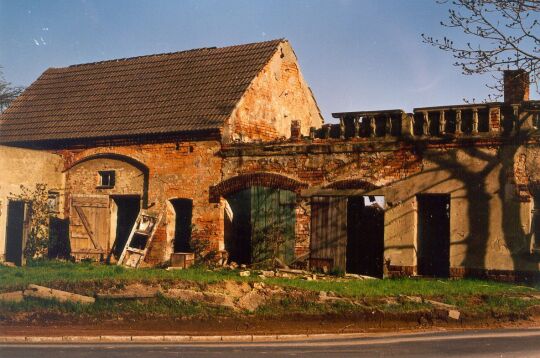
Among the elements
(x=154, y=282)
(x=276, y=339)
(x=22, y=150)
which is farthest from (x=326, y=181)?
(x=22, y=150)

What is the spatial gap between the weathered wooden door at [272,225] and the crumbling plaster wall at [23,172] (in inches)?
326

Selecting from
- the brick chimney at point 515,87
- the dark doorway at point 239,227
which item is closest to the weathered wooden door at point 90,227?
the dark doorway at point 239,227

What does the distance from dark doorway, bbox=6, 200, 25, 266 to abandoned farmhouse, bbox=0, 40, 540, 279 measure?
2.9 inches

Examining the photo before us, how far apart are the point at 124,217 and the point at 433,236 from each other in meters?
11.4

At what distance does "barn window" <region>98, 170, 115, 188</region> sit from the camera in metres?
22.8

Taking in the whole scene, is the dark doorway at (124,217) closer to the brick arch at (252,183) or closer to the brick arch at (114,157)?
the brick arch at (114,157)

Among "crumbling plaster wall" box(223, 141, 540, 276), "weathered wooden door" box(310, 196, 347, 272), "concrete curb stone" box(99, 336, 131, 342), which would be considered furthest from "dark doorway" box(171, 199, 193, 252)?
"concrete curb stone" box(99, 336, 131, 342)

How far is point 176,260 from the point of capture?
2005cm

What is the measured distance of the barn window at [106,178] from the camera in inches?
896

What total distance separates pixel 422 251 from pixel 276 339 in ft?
26.2

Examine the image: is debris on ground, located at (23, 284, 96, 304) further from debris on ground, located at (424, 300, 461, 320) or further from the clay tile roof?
the clay tile roof

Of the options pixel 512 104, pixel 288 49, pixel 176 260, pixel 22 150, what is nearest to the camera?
pixel 512 104

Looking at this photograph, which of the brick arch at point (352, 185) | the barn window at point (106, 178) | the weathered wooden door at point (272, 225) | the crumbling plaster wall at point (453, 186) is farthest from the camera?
the barn window at point (106, 178)

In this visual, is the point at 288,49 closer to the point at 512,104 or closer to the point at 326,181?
the point at 326,181
